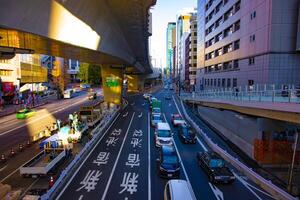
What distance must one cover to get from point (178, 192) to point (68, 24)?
11.2 m

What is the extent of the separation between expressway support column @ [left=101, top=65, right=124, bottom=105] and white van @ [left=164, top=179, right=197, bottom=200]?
37.0 m

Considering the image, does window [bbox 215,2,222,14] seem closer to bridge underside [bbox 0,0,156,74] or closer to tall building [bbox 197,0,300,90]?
tall building [bbox 197,0,300,90]

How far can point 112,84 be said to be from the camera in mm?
49688

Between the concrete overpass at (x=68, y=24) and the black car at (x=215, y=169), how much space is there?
12.1m

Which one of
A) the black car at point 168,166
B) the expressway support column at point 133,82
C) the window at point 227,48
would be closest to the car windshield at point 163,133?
the black car at point 168,166

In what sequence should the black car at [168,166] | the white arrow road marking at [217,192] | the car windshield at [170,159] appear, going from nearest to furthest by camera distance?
1. the white arrow road marking at [217,192]
2. the black car at [168,166]
3. the car windshield at [170,159]

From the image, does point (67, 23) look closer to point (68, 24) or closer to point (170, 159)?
point (68, 24)

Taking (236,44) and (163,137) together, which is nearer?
(163,137)

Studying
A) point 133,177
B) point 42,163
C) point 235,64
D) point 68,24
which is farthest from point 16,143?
point 235,64

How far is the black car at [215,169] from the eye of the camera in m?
17.2

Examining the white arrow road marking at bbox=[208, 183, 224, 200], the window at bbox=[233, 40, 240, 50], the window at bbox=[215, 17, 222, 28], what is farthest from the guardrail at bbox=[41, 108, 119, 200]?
the window at bbox=[215, 17, 222, 28]

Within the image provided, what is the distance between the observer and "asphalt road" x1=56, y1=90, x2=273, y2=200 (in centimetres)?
1588

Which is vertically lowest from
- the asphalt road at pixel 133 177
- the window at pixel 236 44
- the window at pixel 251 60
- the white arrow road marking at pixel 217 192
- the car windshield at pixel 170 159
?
the white arrow road marking at pixel 217 192

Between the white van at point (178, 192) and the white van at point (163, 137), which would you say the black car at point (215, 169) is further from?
the white van at point (163, 137)
